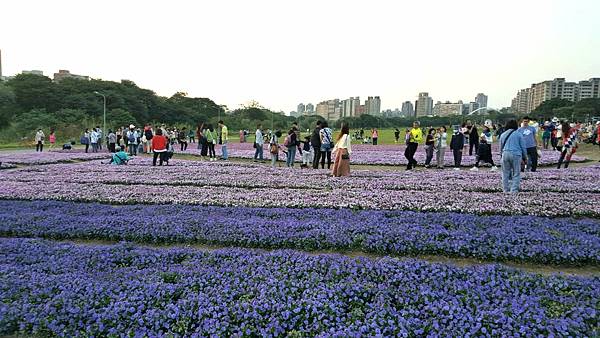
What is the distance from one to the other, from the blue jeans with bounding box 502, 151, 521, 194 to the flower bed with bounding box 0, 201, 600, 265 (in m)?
2.94

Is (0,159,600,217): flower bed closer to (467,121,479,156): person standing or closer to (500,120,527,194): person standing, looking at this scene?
(500,120,527,194): person standing

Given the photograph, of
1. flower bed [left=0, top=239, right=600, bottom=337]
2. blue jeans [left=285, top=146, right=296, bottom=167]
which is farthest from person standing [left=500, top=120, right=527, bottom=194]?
blue jeans [left=285, top=146, right=296, bottom=167]

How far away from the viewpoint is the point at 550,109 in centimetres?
11238

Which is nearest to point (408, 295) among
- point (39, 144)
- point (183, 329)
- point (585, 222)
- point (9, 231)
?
point (183, 329)

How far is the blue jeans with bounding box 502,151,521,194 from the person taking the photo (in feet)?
38.9

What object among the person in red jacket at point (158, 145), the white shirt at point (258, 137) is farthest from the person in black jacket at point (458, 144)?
the person in red jacket at point (158, 145)

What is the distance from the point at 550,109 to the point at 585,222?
12180cm

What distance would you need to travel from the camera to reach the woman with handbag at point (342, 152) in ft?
51.0

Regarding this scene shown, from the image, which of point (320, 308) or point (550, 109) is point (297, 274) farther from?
point (550, 109)

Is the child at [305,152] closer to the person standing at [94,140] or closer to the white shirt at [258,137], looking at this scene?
the white shirt at [258,137]

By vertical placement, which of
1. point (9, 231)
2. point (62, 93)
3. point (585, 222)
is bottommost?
point (9, 231)

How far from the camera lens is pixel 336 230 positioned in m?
8.46

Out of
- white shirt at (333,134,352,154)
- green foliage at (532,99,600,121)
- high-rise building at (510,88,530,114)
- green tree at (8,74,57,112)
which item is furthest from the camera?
high-rise building at (510,88,530,114)

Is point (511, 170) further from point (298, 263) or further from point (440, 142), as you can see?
point (298, 263)
